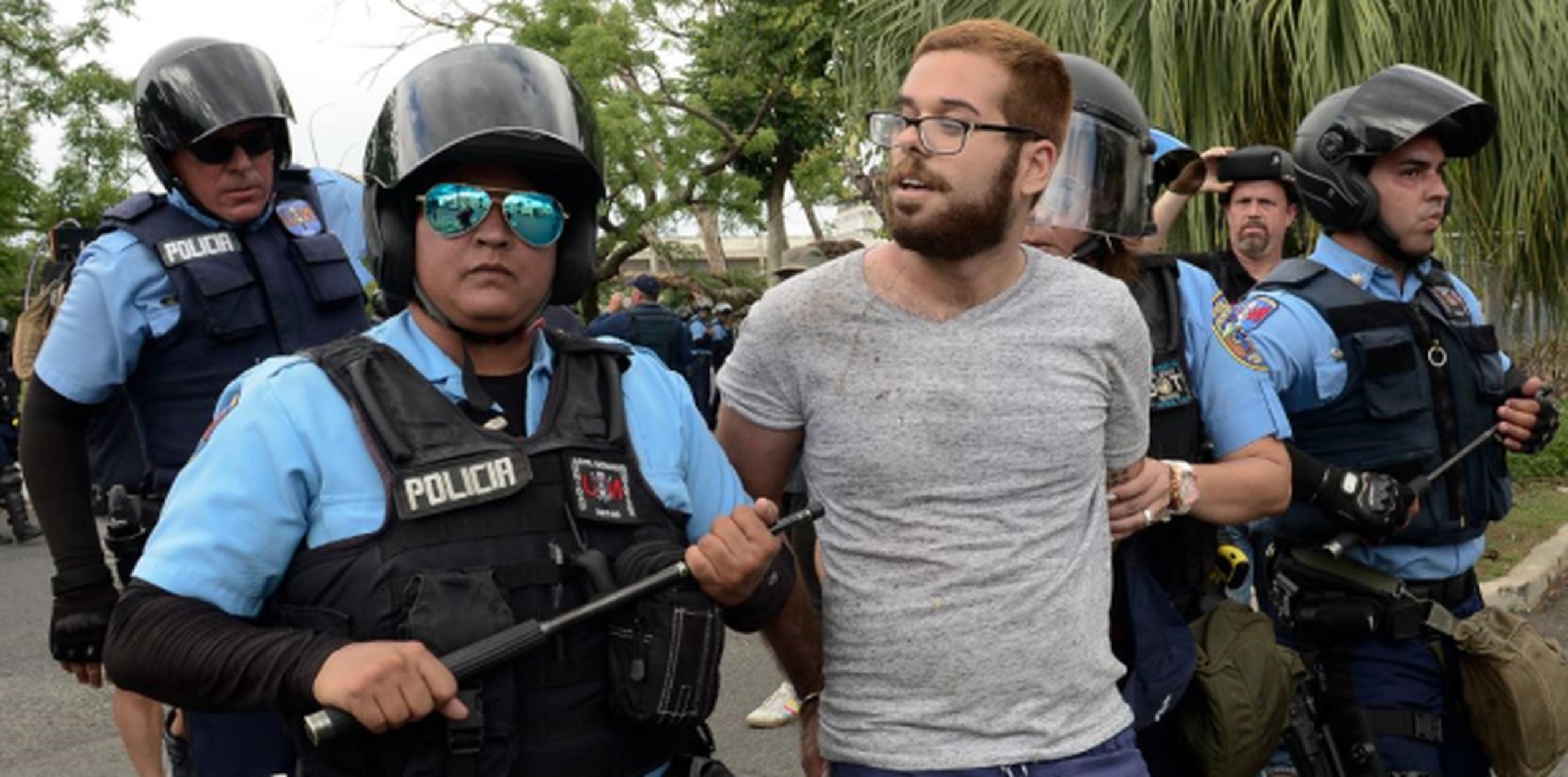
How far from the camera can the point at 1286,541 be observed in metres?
3.88

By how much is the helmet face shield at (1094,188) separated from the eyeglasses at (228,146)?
5.44ft

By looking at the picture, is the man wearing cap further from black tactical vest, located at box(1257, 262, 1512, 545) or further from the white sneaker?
black tactical vest, located at box(1257, 262, 1512, 545)

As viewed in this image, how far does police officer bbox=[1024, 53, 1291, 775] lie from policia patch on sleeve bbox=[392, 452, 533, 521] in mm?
1290

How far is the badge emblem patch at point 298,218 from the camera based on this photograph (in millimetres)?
3537

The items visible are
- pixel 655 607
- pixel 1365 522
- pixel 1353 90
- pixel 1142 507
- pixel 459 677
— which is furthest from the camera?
pixel 1353 90

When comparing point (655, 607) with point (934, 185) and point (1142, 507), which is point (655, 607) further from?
point (1142, 507)

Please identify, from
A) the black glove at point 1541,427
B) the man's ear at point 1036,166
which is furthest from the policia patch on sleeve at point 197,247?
the black glove at point 1541,427

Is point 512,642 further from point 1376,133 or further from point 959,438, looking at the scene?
point 1376,133

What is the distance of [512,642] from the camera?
1.95 metres

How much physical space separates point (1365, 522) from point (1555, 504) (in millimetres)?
7201

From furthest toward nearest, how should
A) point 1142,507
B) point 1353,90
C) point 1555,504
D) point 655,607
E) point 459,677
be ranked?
point 1555,504 < point 1353,90 < point 1142,507 < point 655,607 < point 459,677

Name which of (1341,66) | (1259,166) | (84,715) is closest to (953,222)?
(1259,166)

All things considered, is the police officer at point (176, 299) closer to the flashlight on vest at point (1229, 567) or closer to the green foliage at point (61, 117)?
the flashlight on vest at point (1229, 567)

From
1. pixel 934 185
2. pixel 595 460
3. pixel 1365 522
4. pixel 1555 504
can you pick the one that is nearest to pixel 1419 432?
pixel 1365 522
